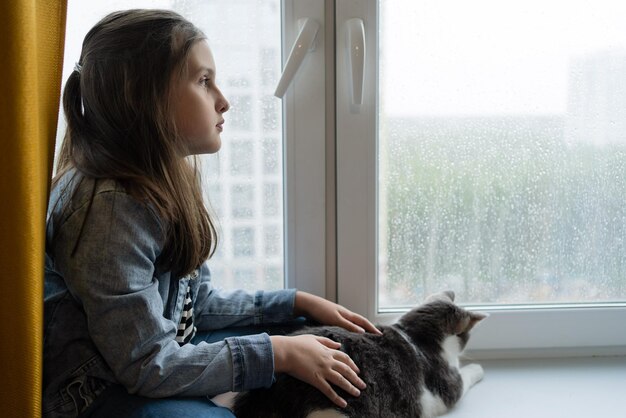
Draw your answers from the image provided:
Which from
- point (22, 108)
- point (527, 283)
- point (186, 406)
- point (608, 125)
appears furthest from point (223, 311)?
point (608, 125)

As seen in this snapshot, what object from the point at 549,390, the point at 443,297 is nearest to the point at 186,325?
the point at 443,297

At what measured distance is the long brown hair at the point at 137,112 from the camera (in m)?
0.86

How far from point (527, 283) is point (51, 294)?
0.92 meters

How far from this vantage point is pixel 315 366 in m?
0.89

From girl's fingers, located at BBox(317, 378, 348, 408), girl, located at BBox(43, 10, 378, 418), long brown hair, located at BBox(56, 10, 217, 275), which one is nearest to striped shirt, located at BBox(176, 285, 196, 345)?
girl, located at BBox(43, 10, 378, 418)

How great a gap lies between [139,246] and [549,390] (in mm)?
825

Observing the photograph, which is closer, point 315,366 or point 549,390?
point 315,366

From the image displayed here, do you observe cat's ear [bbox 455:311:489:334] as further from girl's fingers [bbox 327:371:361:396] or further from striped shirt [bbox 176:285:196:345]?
striped shirt [bbox 176:285:196:345]

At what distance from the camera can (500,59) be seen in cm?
118

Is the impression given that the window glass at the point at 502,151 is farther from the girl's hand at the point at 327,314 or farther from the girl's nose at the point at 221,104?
the girl's nose at the point at 221,104

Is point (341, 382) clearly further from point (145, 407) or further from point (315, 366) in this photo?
point (145, 407)

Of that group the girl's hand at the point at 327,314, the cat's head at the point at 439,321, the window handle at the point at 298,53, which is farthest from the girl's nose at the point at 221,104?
the cat's head at the point at 439,321

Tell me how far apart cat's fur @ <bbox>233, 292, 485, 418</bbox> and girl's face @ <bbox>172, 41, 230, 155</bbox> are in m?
0.36

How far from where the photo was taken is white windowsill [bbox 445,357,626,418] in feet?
3.55
